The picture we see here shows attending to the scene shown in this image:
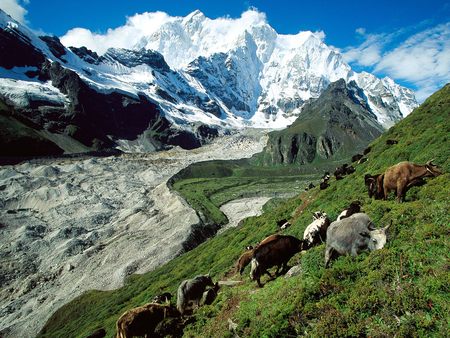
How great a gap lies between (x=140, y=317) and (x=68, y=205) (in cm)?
12281

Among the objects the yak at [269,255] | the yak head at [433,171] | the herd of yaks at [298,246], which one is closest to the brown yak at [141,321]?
the herd of yaks at [298,246]

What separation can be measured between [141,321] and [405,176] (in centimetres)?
1611

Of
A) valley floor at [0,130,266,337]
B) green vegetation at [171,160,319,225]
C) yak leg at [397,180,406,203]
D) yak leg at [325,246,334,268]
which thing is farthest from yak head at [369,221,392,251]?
green vegetation at [171,160,319,225]

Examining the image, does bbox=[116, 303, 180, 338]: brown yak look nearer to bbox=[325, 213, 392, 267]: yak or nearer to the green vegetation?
bbox=[325, 213, 392, 267]: yak

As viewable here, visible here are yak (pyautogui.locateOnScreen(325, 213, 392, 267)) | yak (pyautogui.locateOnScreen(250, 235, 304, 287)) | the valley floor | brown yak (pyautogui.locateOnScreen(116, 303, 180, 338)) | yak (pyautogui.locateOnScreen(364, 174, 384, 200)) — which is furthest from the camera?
the valley floor

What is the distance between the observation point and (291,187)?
166 meters

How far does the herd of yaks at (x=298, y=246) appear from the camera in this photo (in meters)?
15.2

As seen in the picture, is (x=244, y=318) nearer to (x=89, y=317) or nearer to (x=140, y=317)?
(x=140, y=317)

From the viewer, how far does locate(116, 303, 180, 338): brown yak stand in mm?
18219

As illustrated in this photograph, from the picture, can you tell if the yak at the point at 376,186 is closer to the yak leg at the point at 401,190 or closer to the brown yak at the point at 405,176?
the brown yak at the point at 405,176

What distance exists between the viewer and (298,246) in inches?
739

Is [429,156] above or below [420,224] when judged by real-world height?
above

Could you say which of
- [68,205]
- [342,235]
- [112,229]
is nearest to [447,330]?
[342,235]

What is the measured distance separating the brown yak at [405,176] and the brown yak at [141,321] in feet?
46.9
